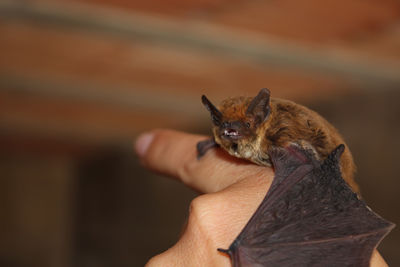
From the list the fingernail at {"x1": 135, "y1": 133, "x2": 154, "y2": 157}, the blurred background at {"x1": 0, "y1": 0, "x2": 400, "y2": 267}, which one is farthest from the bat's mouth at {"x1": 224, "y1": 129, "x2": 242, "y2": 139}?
the blurred background at {"x1": 0, "y1": 0, "x2": 400, "y2": 267}

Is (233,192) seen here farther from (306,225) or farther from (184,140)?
(184,140)

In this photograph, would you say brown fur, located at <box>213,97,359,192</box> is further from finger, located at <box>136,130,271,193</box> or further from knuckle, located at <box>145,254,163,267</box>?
knuckle, located at <box>145,254,163,267</box>

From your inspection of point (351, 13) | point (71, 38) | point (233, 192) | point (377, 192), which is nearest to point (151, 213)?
point (377, 192)

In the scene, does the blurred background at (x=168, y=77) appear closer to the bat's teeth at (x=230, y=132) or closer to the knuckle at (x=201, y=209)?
the bat's teeth at (x=230, y=132)

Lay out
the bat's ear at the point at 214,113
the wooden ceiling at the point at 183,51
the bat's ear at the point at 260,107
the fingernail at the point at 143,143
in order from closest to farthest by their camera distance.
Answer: the bat's ear at the point at 260,107 < the bat's ear at the point at 214,113 < the fingernail at the point at 143,143 < the wooden ceiling at the point at 183,51

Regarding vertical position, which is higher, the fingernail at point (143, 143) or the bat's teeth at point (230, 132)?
the bat's teeth at point (230, 132)

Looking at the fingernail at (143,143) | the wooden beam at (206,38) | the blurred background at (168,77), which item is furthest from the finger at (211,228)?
the wooden beam at (206,38)

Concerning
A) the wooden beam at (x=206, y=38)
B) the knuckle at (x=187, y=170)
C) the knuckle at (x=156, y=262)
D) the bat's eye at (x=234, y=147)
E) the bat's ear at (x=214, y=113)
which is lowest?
the knuckle at (x=156, y=262)
